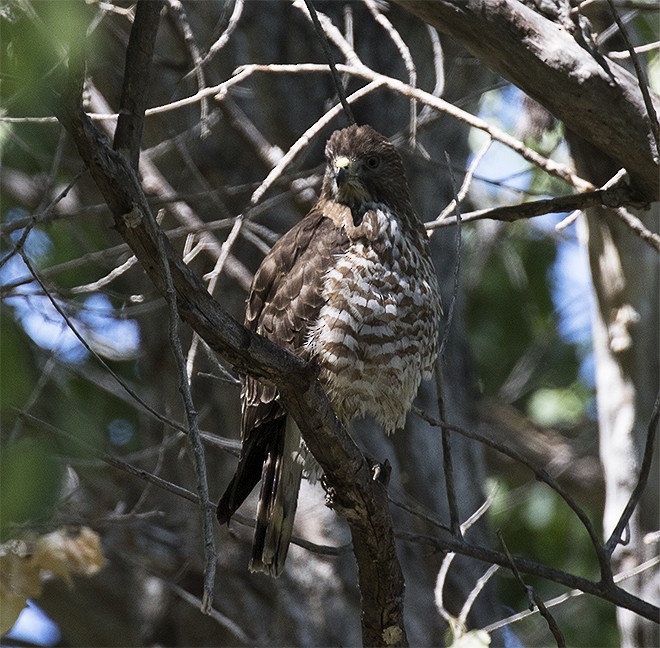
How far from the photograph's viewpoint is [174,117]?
511 centimetres

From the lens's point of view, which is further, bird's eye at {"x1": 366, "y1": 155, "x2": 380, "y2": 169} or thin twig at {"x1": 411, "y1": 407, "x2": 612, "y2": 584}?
bird's eye at {"x1": 366, "y1": 155, "x2": 380, "y2": 169}

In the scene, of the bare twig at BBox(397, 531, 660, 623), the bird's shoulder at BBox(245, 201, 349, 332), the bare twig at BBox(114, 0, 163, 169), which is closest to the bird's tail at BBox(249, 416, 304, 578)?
the bird's shoulder at BBox(245, 201, 349, 332)

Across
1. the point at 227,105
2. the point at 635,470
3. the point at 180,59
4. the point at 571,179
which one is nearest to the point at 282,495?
the point at 571,179

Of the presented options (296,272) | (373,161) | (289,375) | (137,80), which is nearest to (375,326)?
(296,272)

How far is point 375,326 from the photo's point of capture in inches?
127

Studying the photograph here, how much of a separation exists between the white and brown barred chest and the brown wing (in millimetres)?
46

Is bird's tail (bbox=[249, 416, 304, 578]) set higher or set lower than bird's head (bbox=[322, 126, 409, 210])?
lower

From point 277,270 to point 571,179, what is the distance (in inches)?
42.4

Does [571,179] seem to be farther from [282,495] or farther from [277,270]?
[282,495]

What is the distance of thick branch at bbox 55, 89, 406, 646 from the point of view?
192 centimetres

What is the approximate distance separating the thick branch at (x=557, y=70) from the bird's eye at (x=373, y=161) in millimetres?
770

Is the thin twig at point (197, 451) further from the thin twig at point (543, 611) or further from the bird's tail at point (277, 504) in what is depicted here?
the bird's tail at point (277, 504)

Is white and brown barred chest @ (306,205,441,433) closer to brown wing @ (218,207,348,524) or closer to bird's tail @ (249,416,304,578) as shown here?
brown wing @ (218,207,348,524)

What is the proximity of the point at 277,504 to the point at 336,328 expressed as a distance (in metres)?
0.65
